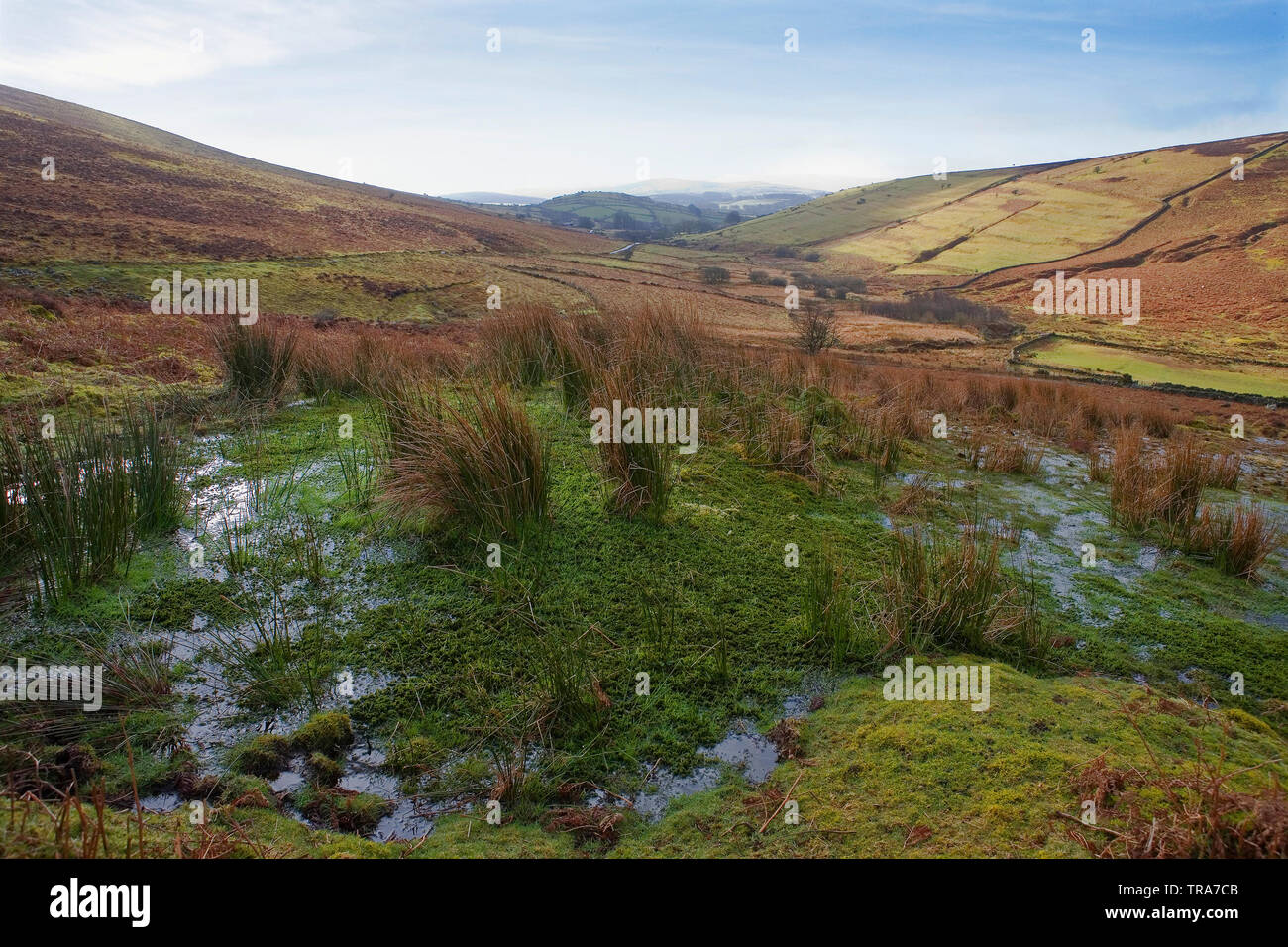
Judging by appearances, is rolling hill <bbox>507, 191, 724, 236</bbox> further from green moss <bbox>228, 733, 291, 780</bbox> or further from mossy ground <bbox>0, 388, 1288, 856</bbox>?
green moss <bbox>228, 733, 291, 780</bbox>

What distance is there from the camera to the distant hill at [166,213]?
16875 millimetres

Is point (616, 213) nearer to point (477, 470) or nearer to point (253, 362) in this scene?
point (253, 362)

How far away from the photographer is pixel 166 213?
21.8 m

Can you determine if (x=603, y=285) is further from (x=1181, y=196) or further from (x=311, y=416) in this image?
(x=1181, y=196)

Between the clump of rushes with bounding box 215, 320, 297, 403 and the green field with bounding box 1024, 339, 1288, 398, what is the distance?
16855mm

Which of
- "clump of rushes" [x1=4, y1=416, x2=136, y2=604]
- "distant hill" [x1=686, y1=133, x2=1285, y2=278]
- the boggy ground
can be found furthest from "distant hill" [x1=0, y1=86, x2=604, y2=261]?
"distant hill" [x1=686, y1=133, x2=1285, y2=278]

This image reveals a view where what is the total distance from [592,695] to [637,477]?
75.9 inches

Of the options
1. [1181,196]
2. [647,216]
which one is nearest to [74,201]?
[1181,196]

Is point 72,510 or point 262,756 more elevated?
point 72,510

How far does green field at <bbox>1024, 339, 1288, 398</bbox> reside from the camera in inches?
583

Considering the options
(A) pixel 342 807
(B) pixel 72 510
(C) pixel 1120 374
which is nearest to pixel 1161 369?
(C) pixel 1120 374

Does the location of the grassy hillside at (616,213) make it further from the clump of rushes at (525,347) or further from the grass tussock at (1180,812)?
the grass tussock at (1180,812)

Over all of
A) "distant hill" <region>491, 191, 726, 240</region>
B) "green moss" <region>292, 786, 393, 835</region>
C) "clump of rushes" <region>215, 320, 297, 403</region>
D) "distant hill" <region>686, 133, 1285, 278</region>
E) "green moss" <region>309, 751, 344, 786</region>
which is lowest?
"green moss" <region>292, 786, 393, 835</region>
